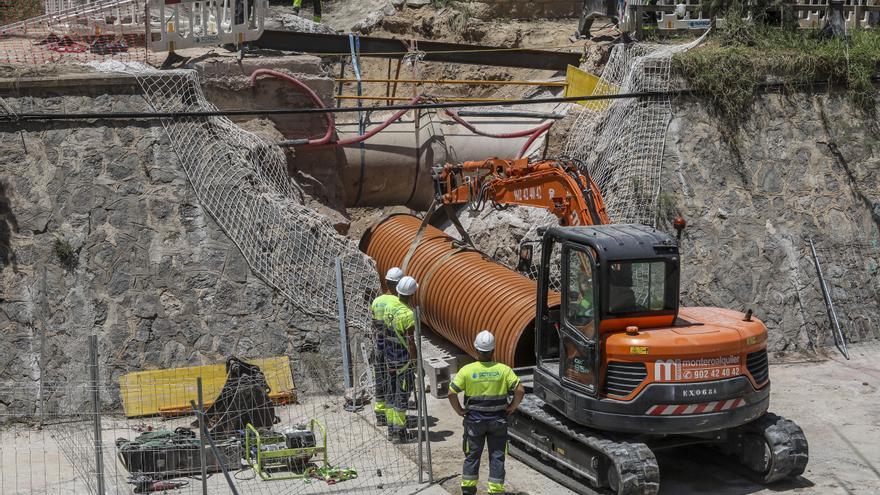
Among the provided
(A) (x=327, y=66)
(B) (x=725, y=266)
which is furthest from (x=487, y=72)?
(B) (x=725, y=266)

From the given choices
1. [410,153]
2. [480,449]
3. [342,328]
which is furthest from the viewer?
[410,153]

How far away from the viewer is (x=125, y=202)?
13234 mm

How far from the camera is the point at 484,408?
9734 millimetres

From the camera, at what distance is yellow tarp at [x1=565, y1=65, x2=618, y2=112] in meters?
16.9

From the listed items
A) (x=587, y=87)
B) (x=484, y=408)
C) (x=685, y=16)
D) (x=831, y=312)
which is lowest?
(x=831, y=312)

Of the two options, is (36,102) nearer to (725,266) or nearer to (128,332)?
(128,332)

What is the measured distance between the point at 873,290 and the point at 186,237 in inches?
381

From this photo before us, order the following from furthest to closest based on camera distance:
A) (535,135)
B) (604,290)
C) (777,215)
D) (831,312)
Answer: (535,135) < (777,215) < (831,312) < (604,290)

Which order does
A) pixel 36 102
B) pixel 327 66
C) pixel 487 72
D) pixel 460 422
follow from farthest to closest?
1. pixel 487 72
2. pixel 327 66
3. pixel 36 102
4. pixel 460 422

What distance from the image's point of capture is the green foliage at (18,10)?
1909 centimetres

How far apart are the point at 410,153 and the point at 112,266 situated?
206 inches

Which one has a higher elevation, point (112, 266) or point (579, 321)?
point (579, 321)

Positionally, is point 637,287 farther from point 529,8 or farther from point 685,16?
point 529,8

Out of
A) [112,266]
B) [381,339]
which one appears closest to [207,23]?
[112,266]
